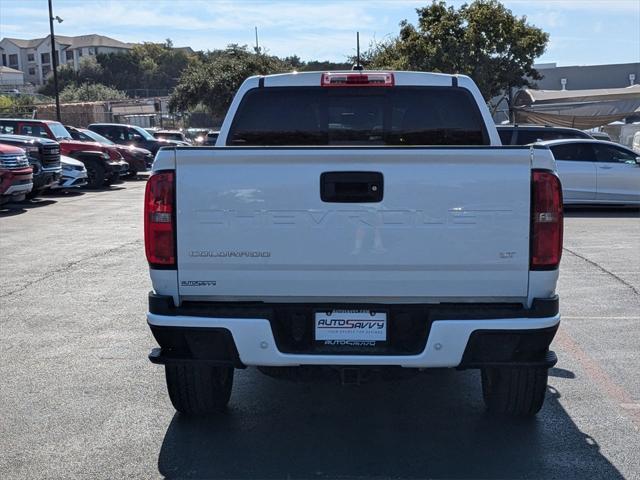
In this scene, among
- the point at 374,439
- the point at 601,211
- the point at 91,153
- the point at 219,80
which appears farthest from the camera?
the point at 219,80

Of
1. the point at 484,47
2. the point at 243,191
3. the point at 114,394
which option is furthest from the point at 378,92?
the point at 484,47

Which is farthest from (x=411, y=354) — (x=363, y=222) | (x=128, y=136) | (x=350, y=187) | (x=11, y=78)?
(x=11, y=78)

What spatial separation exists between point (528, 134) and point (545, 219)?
14.5 metres

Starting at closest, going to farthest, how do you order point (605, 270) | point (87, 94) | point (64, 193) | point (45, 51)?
point (605, 270)
point (64, 193)
point (87, 94)
point (45, 51)

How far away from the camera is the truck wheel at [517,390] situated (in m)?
4.91

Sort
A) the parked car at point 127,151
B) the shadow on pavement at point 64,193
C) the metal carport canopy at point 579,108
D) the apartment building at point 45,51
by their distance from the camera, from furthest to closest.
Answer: the apartment building at point 45,51 < the metal carport canopy at point 579,108 < the parked car at point 127,151 < the shadow on pavement at point 64,193

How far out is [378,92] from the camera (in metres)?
5.81

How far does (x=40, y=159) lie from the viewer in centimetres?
1955

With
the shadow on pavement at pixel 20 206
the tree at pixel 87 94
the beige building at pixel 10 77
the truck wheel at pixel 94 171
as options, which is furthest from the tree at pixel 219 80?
the beige building at pixel 10 77

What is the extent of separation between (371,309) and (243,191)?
93 centimetres

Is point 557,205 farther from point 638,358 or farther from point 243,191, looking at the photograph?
point 638,358

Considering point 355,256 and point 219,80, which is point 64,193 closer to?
point 355,256

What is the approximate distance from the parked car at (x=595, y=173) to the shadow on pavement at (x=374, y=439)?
12.0 meters

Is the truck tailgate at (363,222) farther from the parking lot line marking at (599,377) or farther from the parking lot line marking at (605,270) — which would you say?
the parking lot line marking at (605,270)
